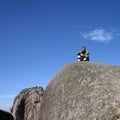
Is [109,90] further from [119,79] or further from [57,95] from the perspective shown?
[57,95]

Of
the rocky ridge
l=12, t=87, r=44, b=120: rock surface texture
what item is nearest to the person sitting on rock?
the rocky ridge

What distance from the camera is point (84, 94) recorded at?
16.4m

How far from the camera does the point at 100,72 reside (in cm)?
1731

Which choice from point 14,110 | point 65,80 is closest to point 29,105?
point 14,110

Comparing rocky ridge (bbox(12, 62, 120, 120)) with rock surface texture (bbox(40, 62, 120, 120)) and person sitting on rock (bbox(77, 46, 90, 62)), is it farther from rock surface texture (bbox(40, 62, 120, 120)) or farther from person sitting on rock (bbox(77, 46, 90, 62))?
person sitting on rock (bbox(77, 46, 90, 62))

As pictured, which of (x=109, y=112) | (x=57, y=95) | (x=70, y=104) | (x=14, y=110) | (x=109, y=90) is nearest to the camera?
(x=109, y=112)

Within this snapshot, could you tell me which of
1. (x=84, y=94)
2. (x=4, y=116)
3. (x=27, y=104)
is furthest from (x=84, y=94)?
(x=27, y=104)

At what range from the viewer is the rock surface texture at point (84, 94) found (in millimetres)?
14945

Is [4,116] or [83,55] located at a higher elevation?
[83,55]

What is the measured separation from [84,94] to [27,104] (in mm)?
73149

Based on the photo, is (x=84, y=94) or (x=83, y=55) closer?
(x=84, y=94)

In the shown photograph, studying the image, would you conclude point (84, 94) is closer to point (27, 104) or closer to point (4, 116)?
point (4, 116)

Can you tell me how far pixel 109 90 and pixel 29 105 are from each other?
242 ft

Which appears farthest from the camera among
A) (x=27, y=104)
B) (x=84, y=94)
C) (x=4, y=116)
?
(x=27, y=104)
